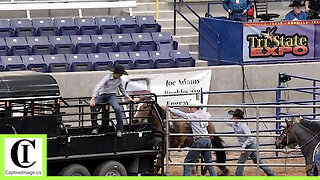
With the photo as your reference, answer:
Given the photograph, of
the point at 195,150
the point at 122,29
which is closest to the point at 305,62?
the point at 122,29

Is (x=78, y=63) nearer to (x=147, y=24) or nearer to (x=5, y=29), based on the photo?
(x=5, y=29)

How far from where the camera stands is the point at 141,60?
27.0 m

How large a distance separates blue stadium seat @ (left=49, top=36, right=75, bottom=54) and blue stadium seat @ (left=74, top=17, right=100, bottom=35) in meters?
0.77

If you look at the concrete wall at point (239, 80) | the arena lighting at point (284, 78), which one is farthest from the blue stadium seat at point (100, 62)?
the arena lighting at point (284, 78)

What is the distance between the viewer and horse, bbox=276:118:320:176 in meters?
20.6

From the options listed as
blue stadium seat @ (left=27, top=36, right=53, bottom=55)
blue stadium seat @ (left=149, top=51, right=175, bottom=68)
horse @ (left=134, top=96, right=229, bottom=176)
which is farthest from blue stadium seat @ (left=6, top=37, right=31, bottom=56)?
horse @ (left=134, top=96, right=229, bottom=176)

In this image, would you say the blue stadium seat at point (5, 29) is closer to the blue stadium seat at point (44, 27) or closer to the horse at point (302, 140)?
the blue stadium seat at point (44, 27)

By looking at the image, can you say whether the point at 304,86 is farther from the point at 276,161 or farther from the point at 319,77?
the point at 276,161

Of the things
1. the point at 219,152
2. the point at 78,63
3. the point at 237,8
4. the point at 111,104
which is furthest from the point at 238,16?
the point at 111,104

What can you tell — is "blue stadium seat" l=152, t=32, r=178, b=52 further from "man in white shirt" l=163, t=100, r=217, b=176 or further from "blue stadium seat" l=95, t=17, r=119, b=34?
"man in white shirt" l=163, t=100, r=217, b=176

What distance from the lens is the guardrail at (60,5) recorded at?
28500mm

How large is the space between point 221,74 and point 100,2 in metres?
4.29

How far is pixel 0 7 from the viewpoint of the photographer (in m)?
28.3

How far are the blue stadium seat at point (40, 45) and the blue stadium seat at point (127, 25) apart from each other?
2.18 m
